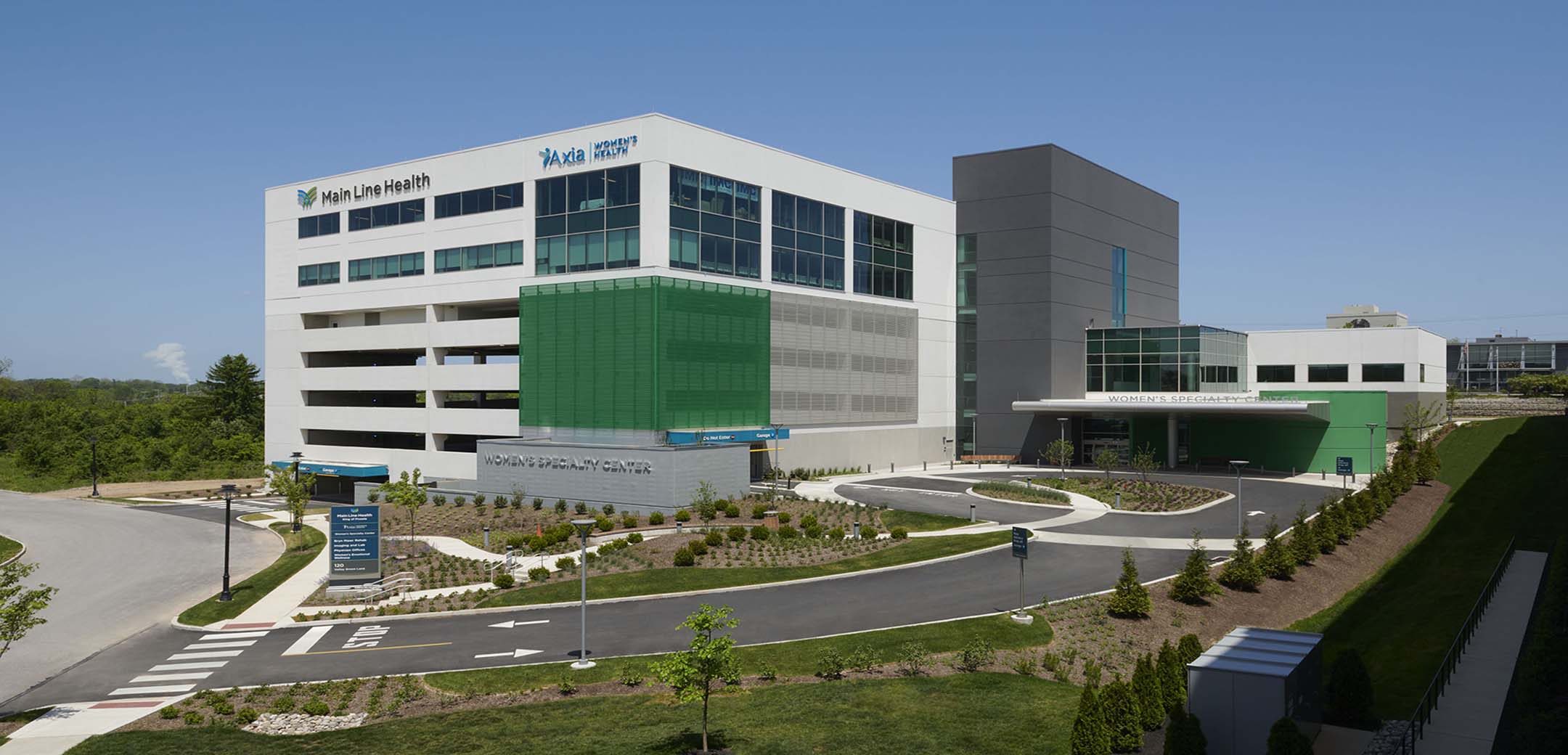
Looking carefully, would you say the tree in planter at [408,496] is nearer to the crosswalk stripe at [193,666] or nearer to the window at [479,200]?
the crosswalk stripe at [193,666]

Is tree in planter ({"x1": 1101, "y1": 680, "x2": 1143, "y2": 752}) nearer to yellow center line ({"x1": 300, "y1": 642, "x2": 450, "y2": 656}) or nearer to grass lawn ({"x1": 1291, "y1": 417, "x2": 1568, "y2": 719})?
grass lawn ({"x1": 1291, "y1": 417, "x2": 1568, "y2": 719})

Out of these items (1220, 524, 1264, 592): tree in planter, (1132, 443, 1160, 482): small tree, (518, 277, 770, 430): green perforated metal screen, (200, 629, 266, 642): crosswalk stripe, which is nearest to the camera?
(200, 629, 266, 642): crosswalk stripe

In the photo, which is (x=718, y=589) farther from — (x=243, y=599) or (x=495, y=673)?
(x=243, y=599)

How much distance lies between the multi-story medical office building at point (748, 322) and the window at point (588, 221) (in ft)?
0.55

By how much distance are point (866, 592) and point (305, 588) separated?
73.5 ft

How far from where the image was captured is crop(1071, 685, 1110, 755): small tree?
17.0 meters

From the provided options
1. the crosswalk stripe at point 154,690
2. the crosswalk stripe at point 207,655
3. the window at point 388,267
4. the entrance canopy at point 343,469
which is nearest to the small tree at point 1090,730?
the crosswalk stripe at point 154,690

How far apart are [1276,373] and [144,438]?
126 meters

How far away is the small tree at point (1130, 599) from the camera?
2853 cm

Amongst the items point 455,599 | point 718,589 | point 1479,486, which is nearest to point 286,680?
point 455,599

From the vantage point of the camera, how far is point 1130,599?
28.7 m

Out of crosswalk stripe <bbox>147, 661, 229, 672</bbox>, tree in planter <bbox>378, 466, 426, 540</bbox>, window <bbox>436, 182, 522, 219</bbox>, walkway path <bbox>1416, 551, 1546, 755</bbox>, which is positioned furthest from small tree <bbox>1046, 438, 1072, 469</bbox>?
crosswalk stripe <bbox>147, 661, 229, 672</bbox>

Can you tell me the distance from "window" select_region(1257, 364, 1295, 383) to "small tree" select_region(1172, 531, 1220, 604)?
6714cm

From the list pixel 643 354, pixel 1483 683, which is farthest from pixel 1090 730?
pixel 643 354
